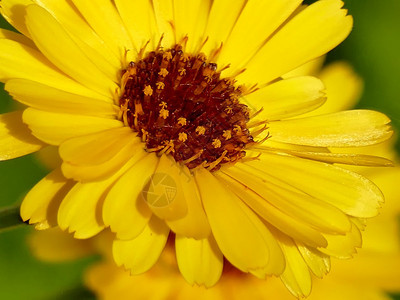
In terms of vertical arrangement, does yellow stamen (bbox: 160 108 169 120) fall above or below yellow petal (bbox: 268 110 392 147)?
below

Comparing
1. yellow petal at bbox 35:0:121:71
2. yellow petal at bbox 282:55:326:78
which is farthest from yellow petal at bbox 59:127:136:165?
yellow petal at bbox 282:55:326:78

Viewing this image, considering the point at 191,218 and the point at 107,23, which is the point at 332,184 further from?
the point at 107,23

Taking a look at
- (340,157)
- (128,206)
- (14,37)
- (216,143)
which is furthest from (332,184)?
(14,37)

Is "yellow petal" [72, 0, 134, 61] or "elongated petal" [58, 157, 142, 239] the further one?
"yellow petal" [72, 0, 134, 61]

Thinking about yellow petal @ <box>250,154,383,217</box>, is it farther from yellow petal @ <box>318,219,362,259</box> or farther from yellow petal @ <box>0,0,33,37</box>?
yellow petal @ <box>0,0,33,37</box>

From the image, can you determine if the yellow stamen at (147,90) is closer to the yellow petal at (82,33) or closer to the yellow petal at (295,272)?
the yellow petal at (82,33)

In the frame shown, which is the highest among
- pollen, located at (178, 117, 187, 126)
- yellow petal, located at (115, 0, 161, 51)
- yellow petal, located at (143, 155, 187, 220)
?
yellow petal, located at (115, 0, 161, 51)
